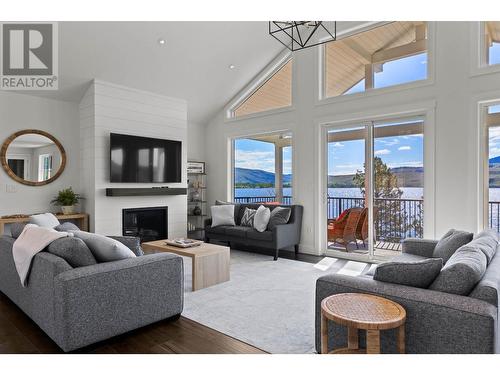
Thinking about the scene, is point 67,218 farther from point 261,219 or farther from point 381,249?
point 381,249

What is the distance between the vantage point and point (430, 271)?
6.44ft

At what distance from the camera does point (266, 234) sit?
206 inches

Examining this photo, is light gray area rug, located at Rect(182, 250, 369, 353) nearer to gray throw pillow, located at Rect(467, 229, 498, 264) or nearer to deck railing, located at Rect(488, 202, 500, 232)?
gray throw pillow, located at Rect(467, 229, 498, 264)

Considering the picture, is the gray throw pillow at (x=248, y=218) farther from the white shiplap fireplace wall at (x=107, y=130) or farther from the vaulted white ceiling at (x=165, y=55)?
the vaulted white ceiling at (x=165, y=55)

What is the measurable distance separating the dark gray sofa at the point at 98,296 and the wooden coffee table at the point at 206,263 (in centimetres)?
79

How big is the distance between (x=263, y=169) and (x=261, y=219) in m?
1.59

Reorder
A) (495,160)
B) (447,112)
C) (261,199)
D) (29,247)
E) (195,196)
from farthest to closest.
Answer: (195,196) < (261,199) < (447,112) < (495,160) < (29,247)

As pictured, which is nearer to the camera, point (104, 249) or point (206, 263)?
point (104, 249)

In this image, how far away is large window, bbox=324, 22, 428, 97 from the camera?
4.75 meters

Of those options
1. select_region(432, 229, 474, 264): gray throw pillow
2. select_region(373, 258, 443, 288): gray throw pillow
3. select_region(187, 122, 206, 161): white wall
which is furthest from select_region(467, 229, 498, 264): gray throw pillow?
select_region(187, 122, 206, 161): white wall

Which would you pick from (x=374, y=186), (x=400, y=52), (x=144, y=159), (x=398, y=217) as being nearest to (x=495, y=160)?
(x=398, y=217)

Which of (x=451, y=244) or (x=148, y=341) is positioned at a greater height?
(x=451, y=244)
